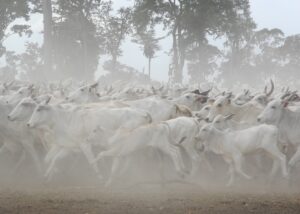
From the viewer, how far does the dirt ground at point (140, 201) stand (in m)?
6.90

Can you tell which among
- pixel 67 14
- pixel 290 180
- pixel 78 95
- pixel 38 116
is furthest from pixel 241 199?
pixel 67 14

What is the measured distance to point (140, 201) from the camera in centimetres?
748

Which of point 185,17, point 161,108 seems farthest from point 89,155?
point 185,17

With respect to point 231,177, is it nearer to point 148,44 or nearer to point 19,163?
point 19,163

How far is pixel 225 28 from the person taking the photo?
31375 mm

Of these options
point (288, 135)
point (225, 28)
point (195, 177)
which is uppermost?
point (225, 28)

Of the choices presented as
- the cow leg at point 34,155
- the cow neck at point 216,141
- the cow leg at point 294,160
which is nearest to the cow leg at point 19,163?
the cow leg at point 34,155

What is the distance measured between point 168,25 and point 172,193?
76.1 ft

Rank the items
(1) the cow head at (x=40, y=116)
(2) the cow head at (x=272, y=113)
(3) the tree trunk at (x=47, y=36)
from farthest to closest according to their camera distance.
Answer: (3) the tree trunk at (x=47, y=36), (2) the cow head at (x=272, y=113), (1) the cow head at (x=40, y=116)

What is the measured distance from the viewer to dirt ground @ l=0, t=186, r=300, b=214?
690cm

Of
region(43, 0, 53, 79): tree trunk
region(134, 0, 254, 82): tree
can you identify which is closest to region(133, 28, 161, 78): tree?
region(134, 0, 254, 82): tree

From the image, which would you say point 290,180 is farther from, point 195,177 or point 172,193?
point 172,193

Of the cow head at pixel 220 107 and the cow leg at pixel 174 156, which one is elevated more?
the cow head at pixel 220 107

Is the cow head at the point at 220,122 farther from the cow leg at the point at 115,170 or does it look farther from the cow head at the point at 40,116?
the cow head at the point at 40,116
